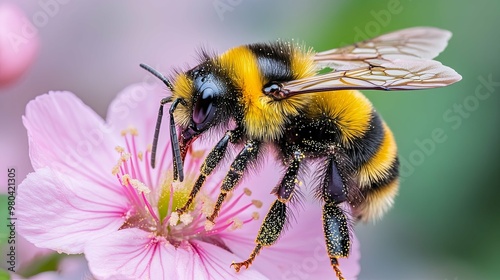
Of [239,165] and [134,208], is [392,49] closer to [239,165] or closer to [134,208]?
[239,165]

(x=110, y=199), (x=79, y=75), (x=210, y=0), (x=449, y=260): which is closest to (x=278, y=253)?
(x=110, y=199)

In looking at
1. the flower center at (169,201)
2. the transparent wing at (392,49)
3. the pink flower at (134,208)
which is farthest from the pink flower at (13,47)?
the transparent wing at (392,49)

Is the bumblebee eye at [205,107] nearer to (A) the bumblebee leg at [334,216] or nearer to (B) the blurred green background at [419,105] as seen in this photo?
(A) the bumblebee leg at [334,216]

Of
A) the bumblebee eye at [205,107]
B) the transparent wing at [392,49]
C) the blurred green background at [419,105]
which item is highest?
the transparent wing at [392,49]

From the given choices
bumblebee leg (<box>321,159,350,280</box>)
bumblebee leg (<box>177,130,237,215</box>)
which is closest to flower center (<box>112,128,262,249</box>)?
bumblebee leg (<box>177,130,237,215</box>)

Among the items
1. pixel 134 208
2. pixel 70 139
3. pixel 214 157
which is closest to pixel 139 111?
pixel 70 139

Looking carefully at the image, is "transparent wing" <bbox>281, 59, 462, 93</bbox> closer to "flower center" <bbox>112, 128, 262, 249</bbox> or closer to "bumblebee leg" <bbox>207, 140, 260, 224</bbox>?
"bumblebee leg" <bbox>207, 140, 260, 224</bbox>

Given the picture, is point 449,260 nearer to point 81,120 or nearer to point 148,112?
point 148,112
